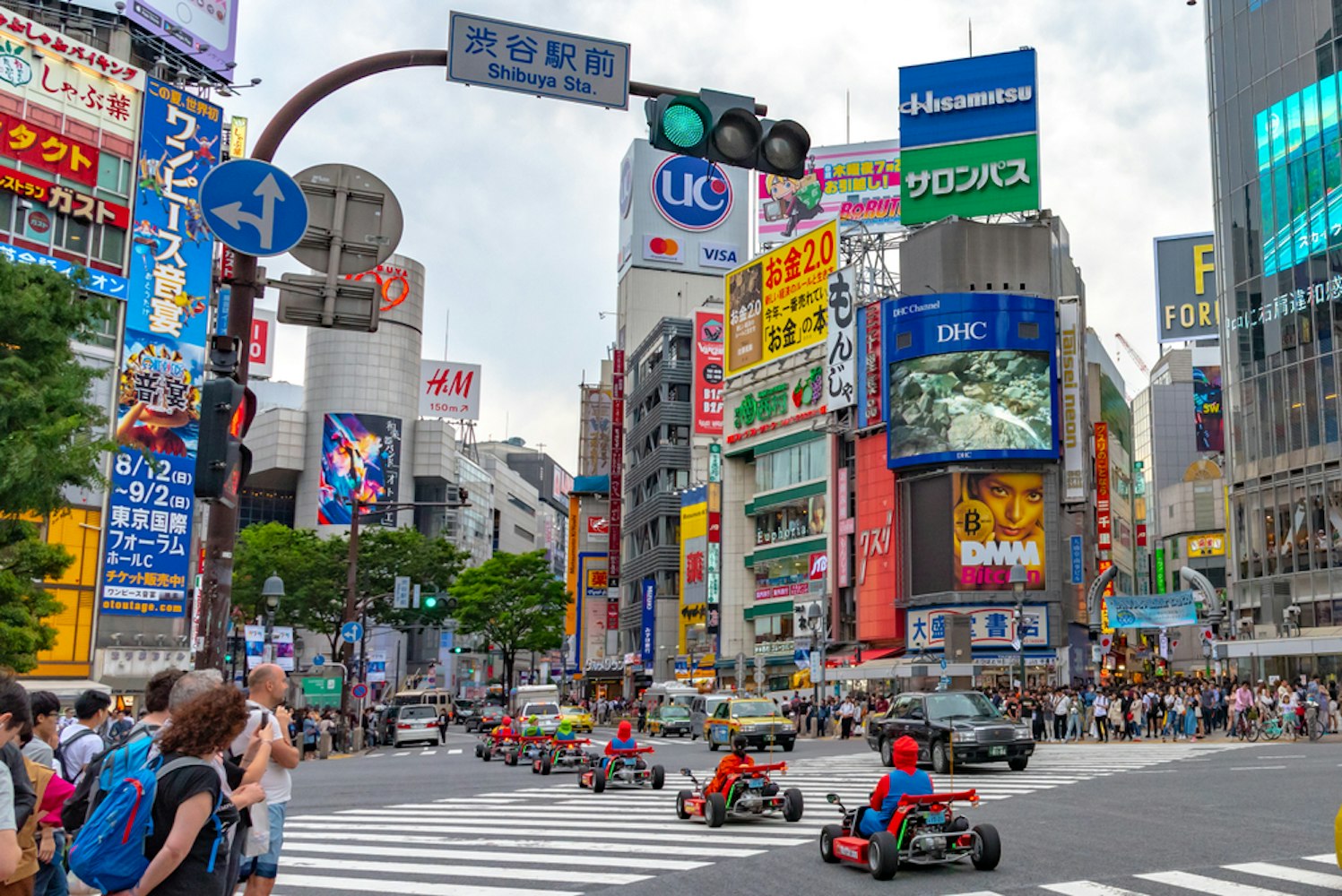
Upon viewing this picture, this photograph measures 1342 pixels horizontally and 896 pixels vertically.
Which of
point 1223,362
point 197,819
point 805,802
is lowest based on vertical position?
point 805,802

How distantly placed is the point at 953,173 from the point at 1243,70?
15.4 m

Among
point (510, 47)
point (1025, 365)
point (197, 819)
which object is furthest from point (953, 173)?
point (197, 819)

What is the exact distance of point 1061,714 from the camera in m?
39.3

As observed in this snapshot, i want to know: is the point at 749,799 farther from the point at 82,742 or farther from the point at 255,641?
the point at 255,641

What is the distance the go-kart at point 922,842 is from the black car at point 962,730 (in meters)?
11.9

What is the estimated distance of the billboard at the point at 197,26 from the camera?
54.8m

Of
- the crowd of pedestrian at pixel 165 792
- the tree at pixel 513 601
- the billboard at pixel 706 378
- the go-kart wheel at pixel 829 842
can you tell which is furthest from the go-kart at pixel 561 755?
the billboard at pixel 706 378

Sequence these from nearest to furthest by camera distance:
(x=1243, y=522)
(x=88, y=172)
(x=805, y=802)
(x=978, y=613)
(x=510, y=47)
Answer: (x=510, y=47) → (x=805, y=802) → (x=88, y=172) → (x=1243, y=522) → (x=978, y=613)

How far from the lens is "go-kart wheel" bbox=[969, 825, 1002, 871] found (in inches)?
467

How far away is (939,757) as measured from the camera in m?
25.3

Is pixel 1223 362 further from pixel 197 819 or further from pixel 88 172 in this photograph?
pixel 197 819

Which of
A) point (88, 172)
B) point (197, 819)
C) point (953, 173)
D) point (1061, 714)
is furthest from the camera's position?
point (953, 173)

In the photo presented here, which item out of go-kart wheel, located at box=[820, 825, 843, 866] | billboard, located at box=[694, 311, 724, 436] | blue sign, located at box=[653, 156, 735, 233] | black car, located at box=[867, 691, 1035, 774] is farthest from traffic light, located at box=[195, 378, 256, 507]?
blue sign, located at box=[653, 156, 735, 233]

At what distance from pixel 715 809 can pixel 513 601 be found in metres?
69.6
